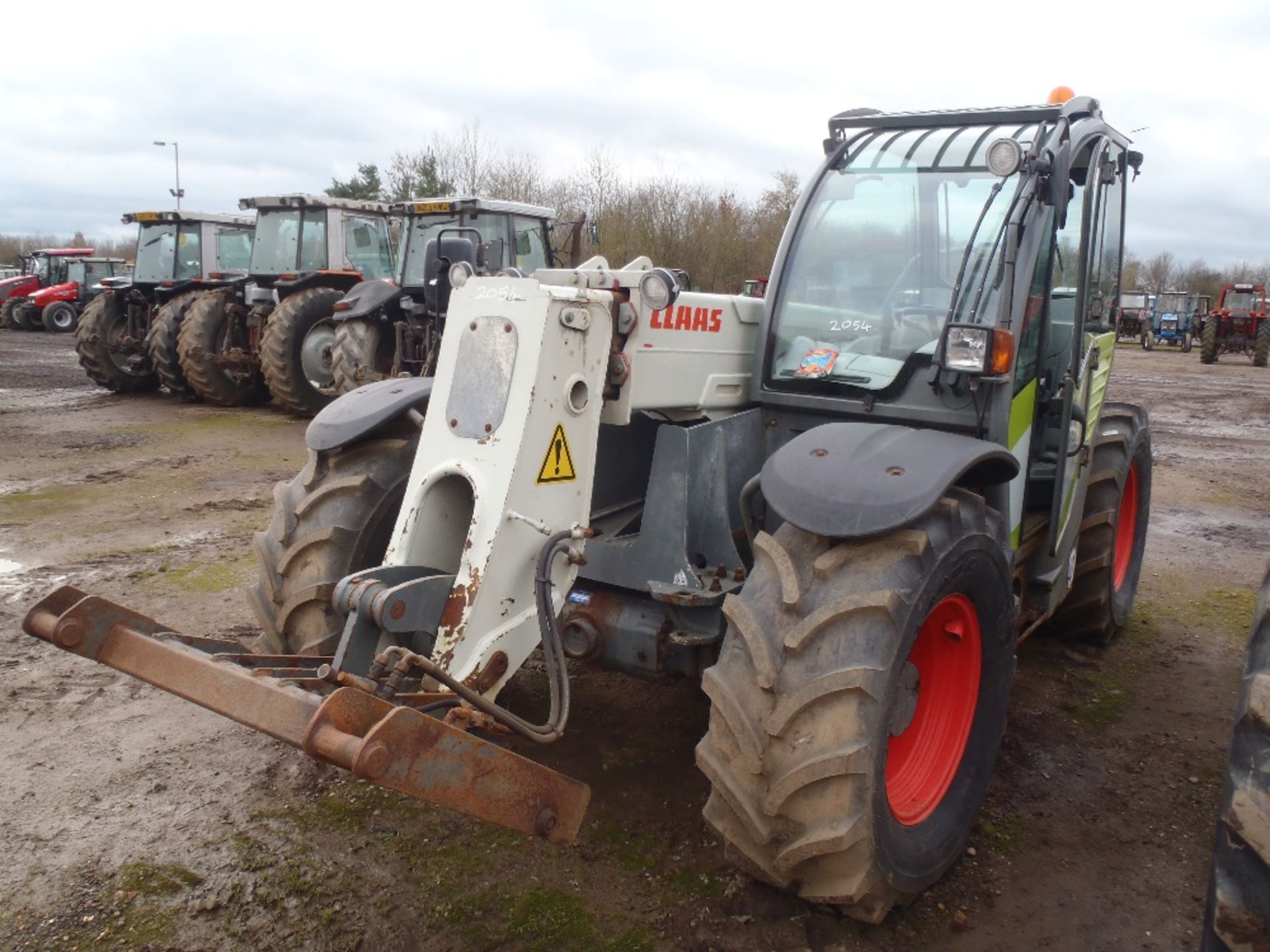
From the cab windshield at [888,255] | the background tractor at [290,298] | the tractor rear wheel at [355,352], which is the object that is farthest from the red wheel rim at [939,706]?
the background tractor at [290,298]

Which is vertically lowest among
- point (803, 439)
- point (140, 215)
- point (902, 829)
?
point (902, 829)

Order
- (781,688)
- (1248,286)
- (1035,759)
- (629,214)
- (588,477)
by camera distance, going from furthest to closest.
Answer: (1248,286)
(629,214)
(1035,759)
(588,477)
(781,688)

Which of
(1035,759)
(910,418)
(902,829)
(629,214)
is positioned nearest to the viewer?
(902,829)

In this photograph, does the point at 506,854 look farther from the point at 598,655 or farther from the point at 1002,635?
the point at 1002,635

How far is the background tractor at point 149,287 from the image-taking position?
1510cm

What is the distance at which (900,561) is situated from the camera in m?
2.64

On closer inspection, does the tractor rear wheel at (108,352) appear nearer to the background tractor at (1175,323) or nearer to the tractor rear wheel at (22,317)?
the tractor rear wheel at (22,317)

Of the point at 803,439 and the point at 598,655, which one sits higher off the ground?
the point at 803,439

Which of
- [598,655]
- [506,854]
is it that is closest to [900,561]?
[598,655]

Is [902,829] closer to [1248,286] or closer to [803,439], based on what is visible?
[803,439]

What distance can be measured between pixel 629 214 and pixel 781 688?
82.8 feet

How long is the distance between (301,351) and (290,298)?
678 mm

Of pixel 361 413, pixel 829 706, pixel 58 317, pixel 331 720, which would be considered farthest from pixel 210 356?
pixel 58 317

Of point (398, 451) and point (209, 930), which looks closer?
point (209, 930)
